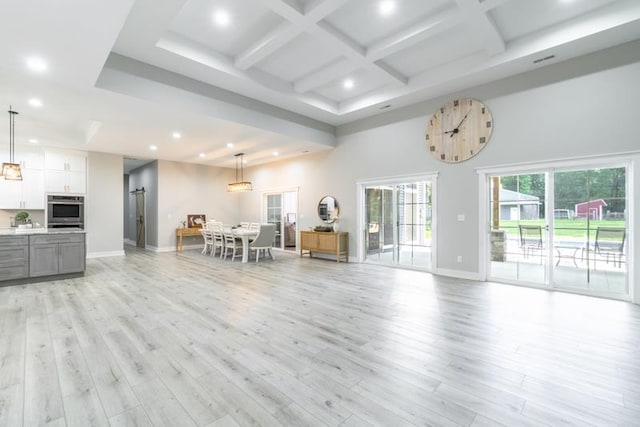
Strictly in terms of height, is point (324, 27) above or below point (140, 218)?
above

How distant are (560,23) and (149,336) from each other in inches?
248

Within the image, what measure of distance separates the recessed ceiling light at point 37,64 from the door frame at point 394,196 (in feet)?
18.6

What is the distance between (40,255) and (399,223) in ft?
22.6

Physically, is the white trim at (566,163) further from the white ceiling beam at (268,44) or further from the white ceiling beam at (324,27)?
the white ceiling beam at (268,44)

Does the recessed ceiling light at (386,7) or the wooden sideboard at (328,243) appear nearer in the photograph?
the recessed ceiling light at (386,7)

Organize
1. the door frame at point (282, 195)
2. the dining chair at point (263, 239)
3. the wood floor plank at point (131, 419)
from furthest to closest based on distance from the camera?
1. the door frame at point (282, 195)
2. the dining chair at point (263, 239)
3. the wood floor plank at point (131, 419)

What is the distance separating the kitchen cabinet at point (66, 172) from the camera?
696 cm

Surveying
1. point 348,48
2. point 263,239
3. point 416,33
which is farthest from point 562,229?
point 263,239

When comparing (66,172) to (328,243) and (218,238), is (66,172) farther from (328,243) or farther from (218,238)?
(328,243)

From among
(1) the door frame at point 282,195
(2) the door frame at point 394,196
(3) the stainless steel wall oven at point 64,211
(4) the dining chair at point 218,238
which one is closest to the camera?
(2) the door frame at point 394,196

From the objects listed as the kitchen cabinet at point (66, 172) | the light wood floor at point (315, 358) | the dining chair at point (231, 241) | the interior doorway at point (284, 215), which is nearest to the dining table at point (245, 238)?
the dining chair at point (231, 241)

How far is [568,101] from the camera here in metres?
4.25

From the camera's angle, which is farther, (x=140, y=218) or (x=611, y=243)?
(x=140, y=218)

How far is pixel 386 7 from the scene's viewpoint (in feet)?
11.5
